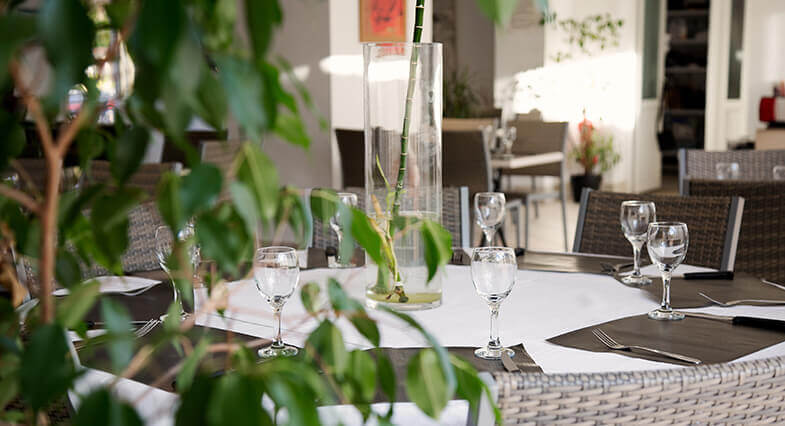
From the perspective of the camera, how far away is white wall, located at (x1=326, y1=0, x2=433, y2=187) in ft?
17.3

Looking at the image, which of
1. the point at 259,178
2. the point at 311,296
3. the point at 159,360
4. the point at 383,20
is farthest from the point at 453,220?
the point at 383,20

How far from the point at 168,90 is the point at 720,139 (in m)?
9.54

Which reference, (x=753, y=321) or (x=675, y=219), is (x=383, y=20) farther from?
(x=753, y=321)

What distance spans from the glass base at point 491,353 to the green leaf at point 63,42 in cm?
90

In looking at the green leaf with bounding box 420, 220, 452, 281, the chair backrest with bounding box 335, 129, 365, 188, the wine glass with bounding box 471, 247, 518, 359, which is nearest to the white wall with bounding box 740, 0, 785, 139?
the chair backrest with bounding box 335, 129, 365, 188

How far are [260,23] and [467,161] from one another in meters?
4.16

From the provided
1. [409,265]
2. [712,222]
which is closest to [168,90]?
[409,265]

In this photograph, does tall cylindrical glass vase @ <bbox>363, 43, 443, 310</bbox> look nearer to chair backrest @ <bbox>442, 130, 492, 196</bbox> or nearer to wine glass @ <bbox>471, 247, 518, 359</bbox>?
wine glass @ <bbox>471, 247, 518, 359</bbox>

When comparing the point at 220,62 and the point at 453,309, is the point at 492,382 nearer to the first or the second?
the point at 220,62

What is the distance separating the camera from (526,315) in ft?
4.87

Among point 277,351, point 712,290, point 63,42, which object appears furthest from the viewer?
point 712,290

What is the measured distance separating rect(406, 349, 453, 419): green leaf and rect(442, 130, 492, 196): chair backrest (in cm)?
398

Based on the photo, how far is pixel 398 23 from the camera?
5.39m

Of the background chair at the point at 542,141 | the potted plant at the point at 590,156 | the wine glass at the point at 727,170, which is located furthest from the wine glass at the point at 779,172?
the potted plant at the point at 590,156
